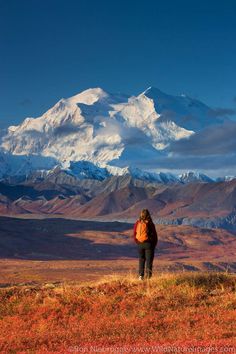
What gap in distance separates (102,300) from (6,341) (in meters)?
4.32

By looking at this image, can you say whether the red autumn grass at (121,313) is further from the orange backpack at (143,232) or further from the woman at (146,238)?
the orange backpack at (143,232)

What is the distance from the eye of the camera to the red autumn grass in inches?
572

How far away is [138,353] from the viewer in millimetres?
12539

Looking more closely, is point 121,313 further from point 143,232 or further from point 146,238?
point 143,232

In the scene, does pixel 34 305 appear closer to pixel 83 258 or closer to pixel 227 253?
pixel 83 258

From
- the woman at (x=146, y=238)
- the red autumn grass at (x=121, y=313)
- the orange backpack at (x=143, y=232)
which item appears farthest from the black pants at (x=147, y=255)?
the red autumn grass at (x=121, y=313)

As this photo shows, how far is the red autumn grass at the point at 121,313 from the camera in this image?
14531 millimetres

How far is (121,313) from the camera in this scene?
17375 mm

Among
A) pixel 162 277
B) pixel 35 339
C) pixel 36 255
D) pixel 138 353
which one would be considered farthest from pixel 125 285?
pixel 36 255

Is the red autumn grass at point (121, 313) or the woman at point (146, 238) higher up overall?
the woman at point (146, 238)

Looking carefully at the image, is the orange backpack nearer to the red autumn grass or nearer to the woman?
the woman

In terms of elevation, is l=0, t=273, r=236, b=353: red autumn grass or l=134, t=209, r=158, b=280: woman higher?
l=134, t=209, r=158, b=280: woman

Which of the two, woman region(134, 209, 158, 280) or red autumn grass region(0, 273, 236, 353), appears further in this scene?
woman region(134, 209, 158, 280)

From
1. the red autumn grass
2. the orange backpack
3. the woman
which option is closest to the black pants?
the woman
